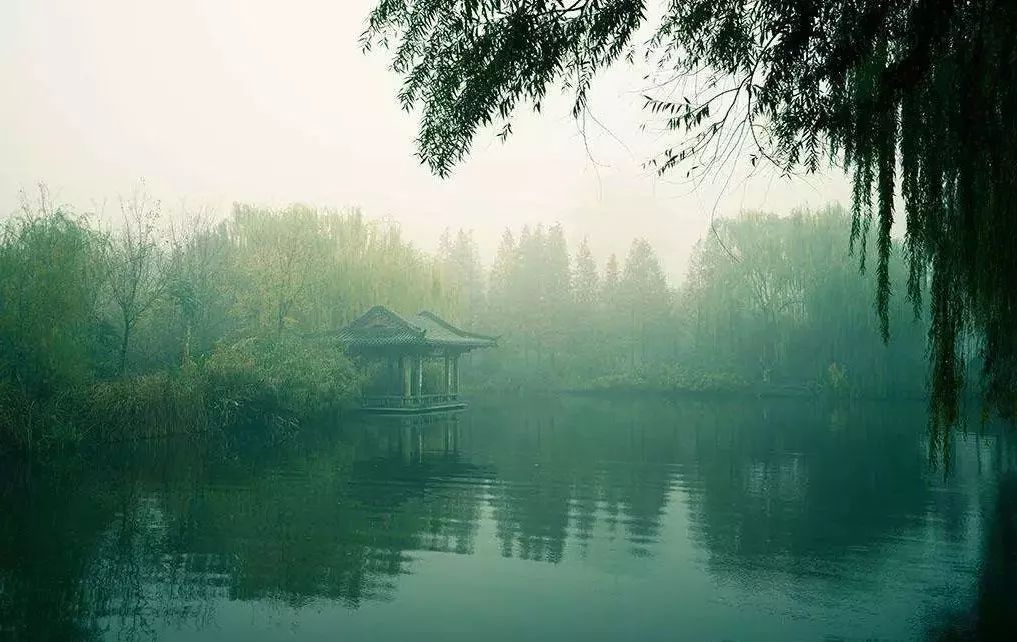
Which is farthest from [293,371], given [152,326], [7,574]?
[7,574]

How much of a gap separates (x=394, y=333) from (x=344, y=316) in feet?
17.7

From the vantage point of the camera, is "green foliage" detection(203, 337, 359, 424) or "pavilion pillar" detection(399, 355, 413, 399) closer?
"green foliage" detection(203, 337, 359, 424)

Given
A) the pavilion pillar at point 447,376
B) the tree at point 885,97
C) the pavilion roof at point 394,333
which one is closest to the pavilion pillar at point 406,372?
the pavilion roof at point 394,333

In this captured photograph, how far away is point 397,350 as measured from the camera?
26234mm

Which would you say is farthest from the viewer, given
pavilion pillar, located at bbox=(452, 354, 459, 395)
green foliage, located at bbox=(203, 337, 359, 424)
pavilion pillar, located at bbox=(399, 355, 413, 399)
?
pavilion pillar, located at bbox=(452, 354, 459, 395)

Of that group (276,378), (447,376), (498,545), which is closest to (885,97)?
(498,545)

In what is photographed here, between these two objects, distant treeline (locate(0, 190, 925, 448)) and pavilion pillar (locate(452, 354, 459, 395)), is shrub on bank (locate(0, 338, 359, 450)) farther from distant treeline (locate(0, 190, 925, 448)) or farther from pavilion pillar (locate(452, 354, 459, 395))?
pavilion pillar (locate(452, 354, 459, 395))

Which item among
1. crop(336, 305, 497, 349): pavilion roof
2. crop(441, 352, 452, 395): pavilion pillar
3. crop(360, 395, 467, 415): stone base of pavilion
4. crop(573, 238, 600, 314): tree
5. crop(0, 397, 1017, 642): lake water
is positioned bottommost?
crop(0, 397, 1017, 642): lake water

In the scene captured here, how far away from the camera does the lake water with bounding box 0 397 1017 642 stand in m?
6.21

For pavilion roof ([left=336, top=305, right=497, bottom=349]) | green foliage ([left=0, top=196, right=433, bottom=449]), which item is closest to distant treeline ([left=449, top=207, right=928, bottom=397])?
green foliage ([left=0, top=196, right=433, bottom=449])

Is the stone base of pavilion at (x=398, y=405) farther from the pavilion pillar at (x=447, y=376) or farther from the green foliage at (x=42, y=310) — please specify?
the green foliage at (x=42, y=310)

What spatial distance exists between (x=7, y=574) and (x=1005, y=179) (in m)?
8.23

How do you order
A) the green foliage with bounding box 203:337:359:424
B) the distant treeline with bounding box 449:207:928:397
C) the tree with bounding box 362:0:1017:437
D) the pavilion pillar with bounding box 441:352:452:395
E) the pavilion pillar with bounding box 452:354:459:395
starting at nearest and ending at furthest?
1. the tree with bounding box 362:0:1017:437
2. the green foliage with bounding box 203:337:359:424
3. the pavilion pillar with bounding box 441:352:452:395
4. the pavilion pillar with bounding box 452:354:459:395
5. the distant treeline with bounding box 449:207:928:397

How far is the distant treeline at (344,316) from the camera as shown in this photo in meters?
15.6
